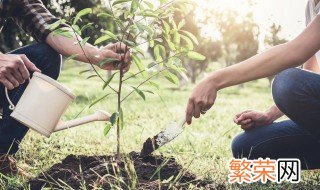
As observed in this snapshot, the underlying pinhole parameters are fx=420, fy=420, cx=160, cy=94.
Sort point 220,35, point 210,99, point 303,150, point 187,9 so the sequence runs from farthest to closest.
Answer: point 220,35 < point 303,150 < point 187,9 < point 210,99

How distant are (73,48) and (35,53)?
0.31 metres

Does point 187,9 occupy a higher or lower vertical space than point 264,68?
higher

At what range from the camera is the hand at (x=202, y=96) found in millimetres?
2041

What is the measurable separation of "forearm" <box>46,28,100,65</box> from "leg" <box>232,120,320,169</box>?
117 cm

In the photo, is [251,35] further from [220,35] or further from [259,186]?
[259,186]

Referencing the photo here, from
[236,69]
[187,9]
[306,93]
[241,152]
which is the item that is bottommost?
[241,152]

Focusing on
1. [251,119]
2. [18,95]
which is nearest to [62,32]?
[18,95]

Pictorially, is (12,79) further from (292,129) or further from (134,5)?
(292,129)

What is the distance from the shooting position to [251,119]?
9.43ft

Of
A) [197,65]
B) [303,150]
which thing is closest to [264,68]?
[303,150]

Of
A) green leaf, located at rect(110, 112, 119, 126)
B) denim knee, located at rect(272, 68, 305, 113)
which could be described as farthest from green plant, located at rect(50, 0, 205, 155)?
denim knee, located at rect(272, 68, 305, 113)

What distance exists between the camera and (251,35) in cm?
3900

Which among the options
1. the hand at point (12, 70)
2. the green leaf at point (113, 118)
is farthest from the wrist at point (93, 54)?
the green leaf at point (113, 118)

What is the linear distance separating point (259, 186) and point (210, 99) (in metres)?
0.65
